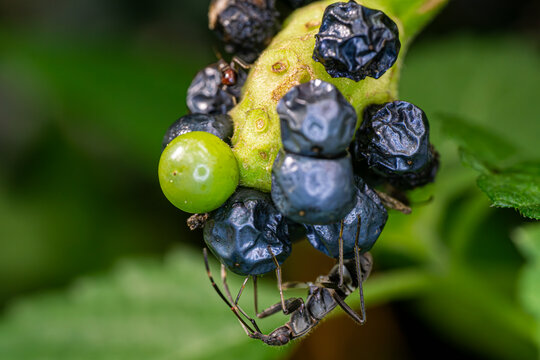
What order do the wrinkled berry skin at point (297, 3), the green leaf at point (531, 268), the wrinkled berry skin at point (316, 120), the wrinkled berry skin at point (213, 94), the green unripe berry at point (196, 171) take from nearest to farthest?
the wrinkled berry skin at point (316, 120), the green unripe berry at point (196, 171), the wrinkled berry skin at point (213, 94), the wrinkled berry skin at point (297, 3), the green leaf at point (531, 268)

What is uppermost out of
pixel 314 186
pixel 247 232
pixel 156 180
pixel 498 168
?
pixel 314 186

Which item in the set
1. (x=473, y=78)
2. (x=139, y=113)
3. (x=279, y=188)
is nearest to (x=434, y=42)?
(x=473, y=78)

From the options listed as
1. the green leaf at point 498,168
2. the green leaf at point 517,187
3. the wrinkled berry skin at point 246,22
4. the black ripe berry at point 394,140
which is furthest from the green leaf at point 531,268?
the wrinkled berry skin at point 246,22

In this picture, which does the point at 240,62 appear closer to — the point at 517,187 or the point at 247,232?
the point at 247,232

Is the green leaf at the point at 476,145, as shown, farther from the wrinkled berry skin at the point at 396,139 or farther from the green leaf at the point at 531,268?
the wrinkled berry skin at the point at 396,139

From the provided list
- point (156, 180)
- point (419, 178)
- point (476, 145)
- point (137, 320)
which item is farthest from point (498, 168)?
point (156, 180)

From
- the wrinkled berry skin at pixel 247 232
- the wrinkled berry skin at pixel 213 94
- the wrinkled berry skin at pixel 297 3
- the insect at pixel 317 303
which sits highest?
the wrinkled berry skin at pixel 297 3

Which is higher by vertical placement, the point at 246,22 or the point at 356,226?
the point at 246,22
